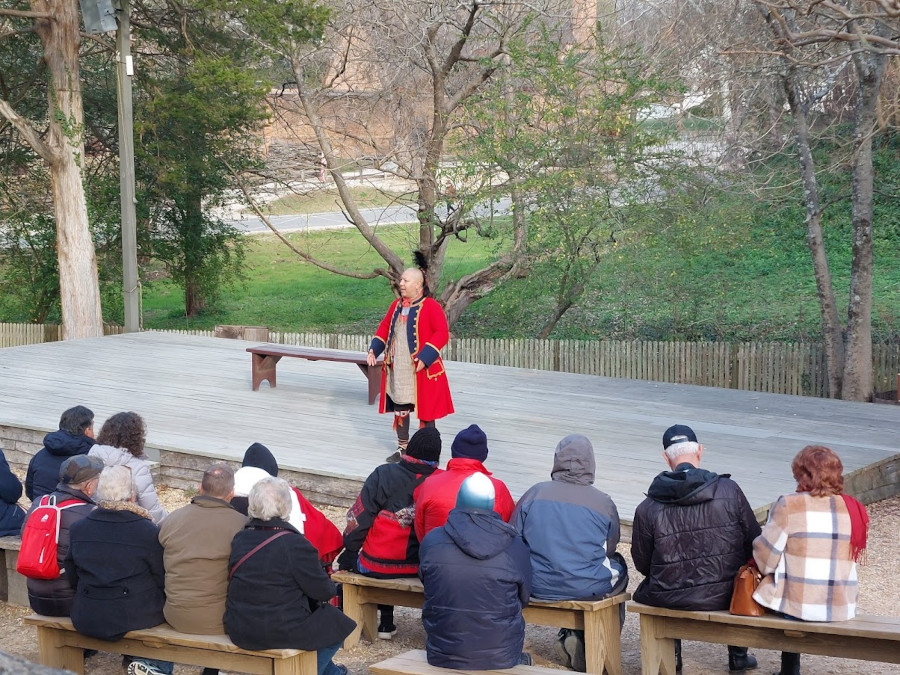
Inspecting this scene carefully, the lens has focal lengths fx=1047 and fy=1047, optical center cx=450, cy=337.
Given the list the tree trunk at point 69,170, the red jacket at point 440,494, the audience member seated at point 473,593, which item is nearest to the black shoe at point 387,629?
the red jacket at point 440,494

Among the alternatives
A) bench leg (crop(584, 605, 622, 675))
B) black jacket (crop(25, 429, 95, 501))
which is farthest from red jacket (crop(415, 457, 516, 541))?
black jacket (crop(25, 429, 95, 501))

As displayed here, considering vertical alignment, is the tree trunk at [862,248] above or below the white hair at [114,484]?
above

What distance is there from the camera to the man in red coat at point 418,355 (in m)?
7.44

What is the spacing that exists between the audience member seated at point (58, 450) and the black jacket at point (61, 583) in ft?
2.79

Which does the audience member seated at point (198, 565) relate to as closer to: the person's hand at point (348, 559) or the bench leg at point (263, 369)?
the person's hand at point (348, 559)

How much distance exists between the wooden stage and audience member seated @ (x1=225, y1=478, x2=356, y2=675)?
2.95 meters

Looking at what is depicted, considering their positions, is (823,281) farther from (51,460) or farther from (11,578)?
(11,578)

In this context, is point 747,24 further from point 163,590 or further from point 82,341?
point 163,590

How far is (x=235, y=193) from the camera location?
19.0m

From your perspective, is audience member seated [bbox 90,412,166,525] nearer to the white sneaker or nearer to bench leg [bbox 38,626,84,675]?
bench leg [bbox 38,626,84,675]

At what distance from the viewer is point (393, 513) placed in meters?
4.91

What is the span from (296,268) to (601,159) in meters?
14.1

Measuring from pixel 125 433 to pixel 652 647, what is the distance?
285 cm

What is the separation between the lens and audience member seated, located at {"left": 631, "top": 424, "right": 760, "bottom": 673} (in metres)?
4.29
